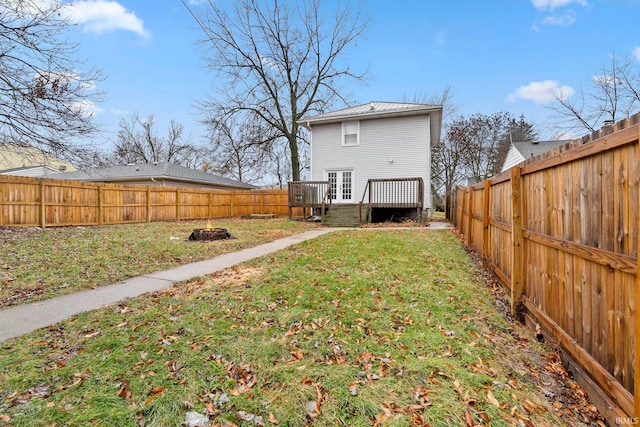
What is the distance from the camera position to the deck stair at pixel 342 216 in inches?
525

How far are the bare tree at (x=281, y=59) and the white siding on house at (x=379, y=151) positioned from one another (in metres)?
5.44

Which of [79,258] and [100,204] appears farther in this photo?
[100,204]

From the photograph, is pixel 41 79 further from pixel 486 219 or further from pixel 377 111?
pixel 377 111

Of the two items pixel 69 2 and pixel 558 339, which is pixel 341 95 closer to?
pixel 69 2

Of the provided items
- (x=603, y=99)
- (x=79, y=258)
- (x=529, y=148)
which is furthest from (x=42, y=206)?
(x=603, y=99)

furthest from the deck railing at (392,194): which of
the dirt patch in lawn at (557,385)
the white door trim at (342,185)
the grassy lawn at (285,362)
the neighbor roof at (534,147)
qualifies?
the dirt patch in lawn at (557,385)

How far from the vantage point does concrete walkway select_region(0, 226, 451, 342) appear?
3211mm

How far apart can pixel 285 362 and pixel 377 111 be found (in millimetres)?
14976

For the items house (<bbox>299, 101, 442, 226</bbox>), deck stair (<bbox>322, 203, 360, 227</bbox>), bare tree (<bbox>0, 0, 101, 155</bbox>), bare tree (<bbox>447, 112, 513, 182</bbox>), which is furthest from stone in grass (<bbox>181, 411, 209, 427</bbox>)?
bare tree (<bbox>447, 112, 513, 182</bbox>)

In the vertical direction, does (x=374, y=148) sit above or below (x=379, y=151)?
above

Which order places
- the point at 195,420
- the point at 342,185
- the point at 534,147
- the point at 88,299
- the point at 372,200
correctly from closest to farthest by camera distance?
the point at 195,420 → the point at 88,299 → the point at 372,200 → the point at 342,185 → the point at 534,147

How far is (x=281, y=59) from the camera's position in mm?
21656

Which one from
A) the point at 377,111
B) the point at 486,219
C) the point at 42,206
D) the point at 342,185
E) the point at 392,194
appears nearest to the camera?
the point at 486,219

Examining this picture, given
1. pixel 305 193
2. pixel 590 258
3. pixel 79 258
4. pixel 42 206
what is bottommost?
pixel 79 258
